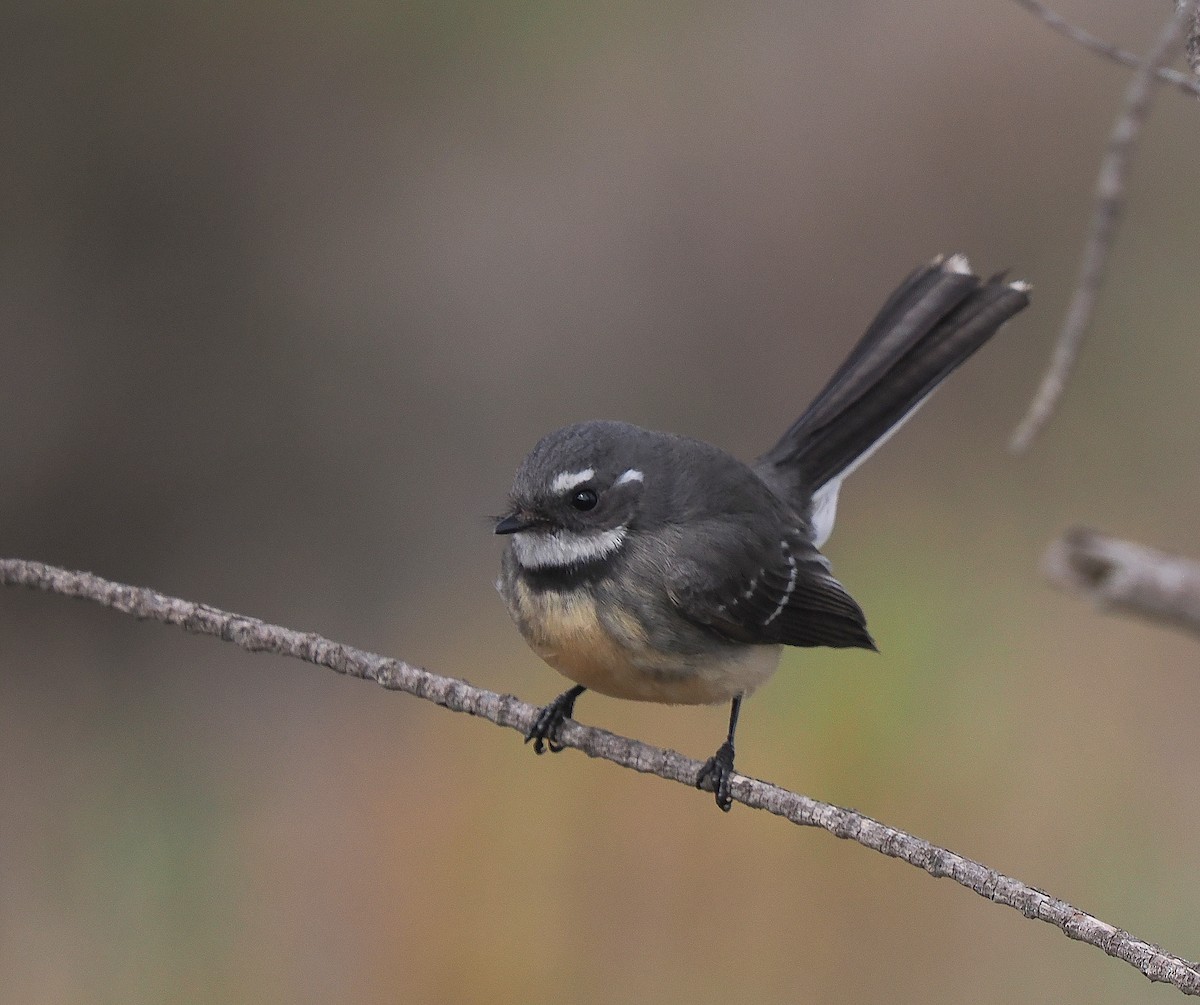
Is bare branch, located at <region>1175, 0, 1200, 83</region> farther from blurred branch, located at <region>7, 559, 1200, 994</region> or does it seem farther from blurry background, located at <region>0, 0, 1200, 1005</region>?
blurry background, located at <region>0, 0, 1200, 1005</region>

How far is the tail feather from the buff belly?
1.25 meters

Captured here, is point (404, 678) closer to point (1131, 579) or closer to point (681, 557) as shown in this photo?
point (681, 557)

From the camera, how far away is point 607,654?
3602 mm

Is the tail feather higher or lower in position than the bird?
higher

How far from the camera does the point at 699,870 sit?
17.3 feet

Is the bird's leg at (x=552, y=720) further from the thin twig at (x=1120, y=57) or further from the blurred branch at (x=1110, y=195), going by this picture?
the thin twig at (x=1120, y=57)

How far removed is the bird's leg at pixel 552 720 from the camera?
338 centimetres

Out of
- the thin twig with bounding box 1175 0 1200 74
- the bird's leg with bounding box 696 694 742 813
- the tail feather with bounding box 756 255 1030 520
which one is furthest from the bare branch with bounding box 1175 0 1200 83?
the tail feather with bounding box 756 255 1030 520

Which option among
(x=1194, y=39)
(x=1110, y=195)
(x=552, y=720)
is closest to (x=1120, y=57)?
(x=1110, y=195)

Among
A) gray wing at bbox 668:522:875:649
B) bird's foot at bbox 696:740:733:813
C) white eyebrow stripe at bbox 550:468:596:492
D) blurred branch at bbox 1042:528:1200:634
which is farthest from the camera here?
gray wing at bbox 668:522:875:649

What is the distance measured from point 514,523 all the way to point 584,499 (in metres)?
0.23

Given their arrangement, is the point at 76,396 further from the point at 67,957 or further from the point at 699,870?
the point at 699,870

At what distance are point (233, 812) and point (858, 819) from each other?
417 centimetres

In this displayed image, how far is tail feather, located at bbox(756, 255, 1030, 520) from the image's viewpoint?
4715 mm
